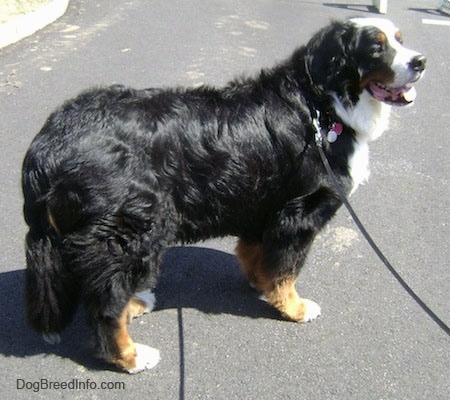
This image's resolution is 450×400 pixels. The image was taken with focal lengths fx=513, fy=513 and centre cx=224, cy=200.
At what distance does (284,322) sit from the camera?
3240 mm

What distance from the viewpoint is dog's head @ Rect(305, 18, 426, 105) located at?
8.71 ft

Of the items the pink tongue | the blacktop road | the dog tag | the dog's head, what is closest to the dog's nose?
the dog's head

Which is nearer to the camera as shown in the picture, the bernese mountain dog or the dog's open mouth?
the bernese mountain dog

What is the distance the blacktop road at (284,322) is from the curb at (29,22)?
2.63 ft

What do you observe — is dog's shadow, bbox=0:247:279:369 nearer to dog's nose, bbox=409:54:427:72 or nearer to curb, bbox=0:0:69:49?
dog's nose, bbox=409:54:427:72

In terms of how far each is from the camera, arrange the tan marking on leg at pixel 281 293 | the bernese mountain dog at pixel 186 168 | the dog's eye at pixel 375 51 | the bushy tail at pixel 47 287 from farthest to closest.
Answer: the tan marking on leg at pixel 281 293 → the dog's eye at pixel 375 51 → the bushy tail at pixel 47 287 → the bernese mountain dog at pixel 186 168

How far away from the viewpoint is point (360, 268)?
12.0ft

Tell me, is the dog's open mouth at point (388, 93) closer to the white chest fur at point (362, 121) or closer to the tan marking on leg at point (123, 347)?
the white chest fur at point (362, 121)

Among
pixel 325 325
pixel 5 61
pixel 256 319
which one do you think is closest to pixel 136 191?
pixel 256 319

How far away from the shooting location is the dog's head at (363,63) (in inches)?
105

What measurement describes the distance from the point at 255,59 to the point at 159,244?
4955 millimetres

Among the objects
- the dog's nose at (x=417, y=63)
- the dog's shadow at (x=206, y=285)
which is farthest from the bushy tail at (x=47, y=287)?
the dog's nose at (x=417, y=63)

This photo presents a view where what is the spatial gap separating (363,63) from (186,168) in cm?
107

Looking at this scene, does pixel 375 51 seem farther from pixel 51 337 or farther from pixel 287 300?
Result: pixel 51 337
